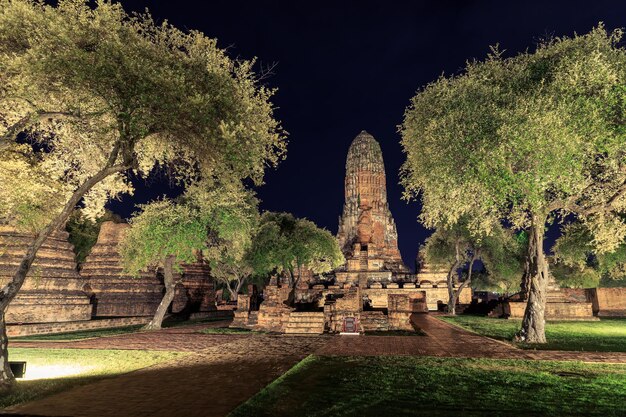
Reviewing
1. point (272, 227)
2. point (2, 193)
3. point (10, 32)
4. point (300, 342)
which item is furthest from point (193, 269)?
point (10, 32)

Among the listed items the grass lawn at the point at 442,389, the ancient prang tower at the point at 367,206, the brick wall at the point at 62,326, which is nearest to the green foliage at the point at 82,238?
the brick wall at the point at 62,326

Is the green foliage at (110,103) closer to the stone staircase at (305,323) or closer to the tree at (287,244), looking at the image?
the stone staircase at (305,323)

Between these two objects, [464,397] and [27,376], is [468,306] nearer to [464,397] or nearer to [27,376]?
[464,397]

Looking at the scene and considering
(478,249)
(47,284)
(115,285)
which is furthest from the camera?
(478,249)

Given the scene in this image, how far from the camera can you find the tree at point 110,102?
30.7ft

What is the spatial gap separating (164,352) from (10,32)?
9670mm

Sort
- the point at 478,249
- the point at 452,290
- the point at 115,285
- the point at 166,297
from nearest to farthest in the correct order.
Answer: the point at 166,297 → the point at 115,285 → the point at 452,290 → the point at 478,249

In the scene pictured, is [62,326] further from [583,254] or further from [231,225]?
[583,254]

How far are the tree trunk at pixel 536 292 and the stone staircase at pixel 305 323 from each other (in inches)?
335

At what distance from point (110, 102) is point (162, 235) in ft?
37.4

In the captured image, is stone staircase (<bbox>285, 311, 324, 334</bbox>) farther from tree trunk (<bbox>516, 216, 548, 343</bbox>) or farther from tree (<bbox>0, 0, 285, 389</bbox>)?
tree (<bbox>0, 0, 285, 389</bbox>)

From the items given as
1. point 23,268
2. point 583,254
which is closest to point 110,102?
point 23,268

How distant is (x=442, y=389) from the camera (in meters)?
7.75

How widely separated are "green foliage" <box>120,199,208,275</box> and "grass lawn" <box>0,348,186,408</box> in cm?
782
